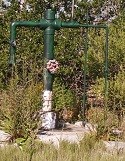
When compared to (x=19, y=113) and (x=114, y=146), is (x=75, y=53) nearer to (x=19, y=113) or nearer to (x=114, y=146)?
(x=19, y=113)

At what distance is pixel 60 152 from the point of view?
19.9 feet

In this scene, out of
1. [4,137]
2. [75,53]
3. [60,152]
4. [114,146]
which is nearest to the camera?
[60,152]

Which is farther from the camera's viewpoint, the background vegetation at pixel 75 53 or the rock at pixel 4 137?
the background vegetation at pixel 75 53

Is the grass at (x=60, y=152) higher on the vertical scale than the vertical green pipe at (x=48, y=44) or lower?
lower

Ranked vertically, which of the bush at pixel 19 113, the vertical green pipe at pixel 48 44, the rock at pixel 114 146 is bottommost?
the rock at pixel 114 146

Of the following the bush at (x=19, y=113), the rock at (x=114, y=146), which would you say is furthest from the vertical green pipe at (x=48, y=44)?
the rock at (x=114, y=146)

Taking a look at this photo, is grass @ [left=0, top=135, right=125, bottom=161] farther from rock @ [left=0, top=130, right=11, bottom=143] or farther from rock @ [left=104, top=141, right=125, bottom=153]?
rock @ [left=0, top=130, right=11, bottom=143]

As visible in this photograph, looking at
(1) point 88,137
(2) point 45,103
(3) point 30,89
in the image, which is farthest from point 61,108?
(1) point 88,137

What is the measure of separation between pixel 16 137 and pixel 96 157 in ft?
6.26

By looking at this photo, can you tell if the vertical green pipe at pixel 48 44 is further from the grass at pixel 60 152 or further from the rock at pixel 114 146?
the grass at pixel 60 152

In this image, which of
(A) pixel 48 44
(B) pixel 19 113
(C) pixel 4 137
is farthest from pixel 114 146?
(A) pixel 48 44

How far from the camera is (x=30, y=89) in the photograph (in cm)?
786

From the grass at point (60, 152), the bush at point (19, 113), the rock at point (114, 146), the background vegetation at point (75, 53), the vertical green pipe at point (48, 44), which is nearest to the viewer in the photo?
the grass at point (60, 152)

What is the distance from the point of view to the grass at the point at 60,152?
576cm
